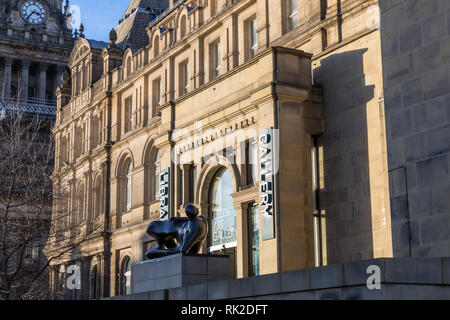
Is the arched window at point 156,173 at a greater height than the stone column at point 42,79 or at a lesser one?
lesser

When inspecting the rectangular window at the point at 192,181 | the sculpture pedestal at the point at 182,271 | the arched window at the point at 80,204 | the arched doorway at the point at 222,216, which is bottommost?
Answer: the sculpture pedestal at the point at 182,271

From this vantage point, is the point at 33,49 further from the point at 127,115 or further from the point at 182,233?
the point at 182,233

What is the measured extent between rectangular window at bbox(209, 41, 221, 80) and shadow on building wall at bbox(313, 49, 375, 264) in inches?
341

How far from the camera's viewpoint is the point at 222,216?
2844cm

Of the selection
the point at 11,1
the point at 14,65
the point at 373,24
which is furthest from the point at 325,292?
the point at 11,1

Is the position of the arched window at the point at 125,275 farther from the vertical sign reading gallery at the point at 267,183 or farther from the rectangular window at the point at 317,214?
the vertical sign reading gallery at the point at 267,183

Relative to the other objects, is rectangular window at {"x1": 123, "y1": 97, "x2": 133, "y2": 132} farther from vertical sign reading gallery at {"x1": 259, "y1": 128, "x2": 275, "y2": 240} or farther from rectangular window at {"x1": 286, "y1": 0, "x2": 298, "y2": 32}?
vertical sign reading gallery at {"x1": 259, "y1": 128, "x2": 275, "y2": 240}

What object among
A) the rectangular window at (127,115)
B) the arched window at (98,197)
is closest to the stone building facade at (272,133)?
the rectangular window at (127,115)

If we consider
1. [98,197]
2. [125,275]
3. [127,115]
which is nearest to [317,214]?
[125,275]

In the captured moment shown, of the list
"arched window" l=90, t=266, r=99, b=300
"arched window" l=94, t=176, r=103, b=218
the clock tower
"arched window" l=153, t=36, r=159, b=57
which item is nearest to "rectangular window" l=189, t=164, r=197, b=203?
"arched window" l=153, t=36, r=159, b=57

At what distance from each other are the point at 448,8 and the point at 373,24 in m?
11.2

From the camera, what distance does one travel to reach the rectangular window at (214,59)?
33.6 metres

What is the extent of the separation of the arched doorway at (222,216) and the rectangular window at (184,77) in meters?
8.68

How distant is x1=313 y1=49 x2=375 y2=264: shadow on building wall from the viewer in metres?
23.5
